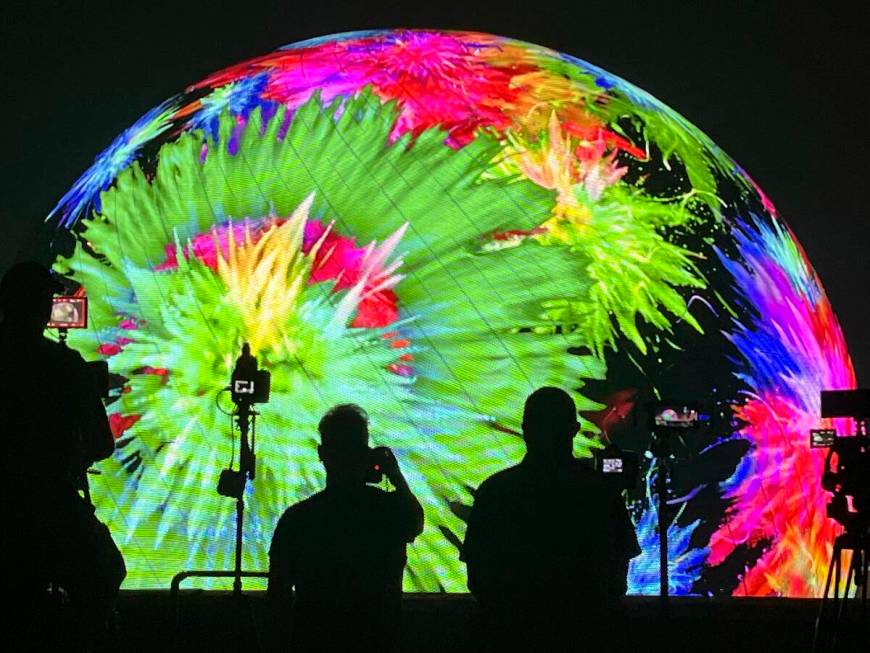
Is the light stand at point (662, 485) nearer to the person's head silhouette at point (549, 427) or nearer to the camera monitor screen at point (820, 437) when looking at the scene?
the camera monitor screen at point (820, 437)

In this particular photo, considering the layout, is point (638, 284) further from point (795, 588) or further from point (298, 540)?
point (298, 540)

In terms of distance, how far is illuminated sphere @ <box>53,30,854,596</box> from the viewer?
236 inches

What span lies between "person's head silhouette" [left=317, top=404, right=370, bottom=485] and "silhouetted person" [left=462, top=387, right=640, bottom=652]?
0.27 m

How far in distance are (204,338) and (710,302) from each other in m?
2.66

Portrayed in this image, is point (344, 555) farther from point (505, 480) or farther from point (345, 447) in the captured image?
point (505, 480)

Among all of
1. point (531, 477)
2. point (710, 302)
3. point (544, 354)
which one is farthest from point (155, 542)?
point (531, 477)

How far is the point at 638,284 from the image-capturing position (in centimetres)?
627

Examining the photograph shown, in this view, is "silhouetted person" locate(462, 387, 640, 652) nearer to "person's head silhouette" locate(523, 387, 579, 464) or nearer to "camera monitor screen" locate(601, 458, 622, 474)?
"person's head silhouette" locate(523, 387, 579, 464)

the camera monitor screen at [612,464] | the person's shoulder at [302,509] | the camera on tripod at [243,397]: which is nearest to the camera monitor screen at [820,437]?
the camera monitor screen at [612,464]

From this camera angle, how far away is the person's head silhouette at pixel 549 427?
2441 millimetres

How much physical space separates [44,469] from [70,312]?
268cm

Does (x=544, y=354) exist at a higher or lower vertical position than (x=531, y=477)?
higher

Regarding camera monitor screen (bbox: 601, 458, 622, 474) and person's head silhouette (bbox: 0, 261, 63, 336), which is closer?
person's head silhouette (bbox: 0, 261, 63, 336)

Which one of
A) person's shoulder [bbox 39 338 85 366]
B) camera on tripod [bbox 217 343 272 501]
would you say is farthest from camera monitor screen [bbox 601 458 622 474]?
person's shoulder [bbox 39 338 85 366]
